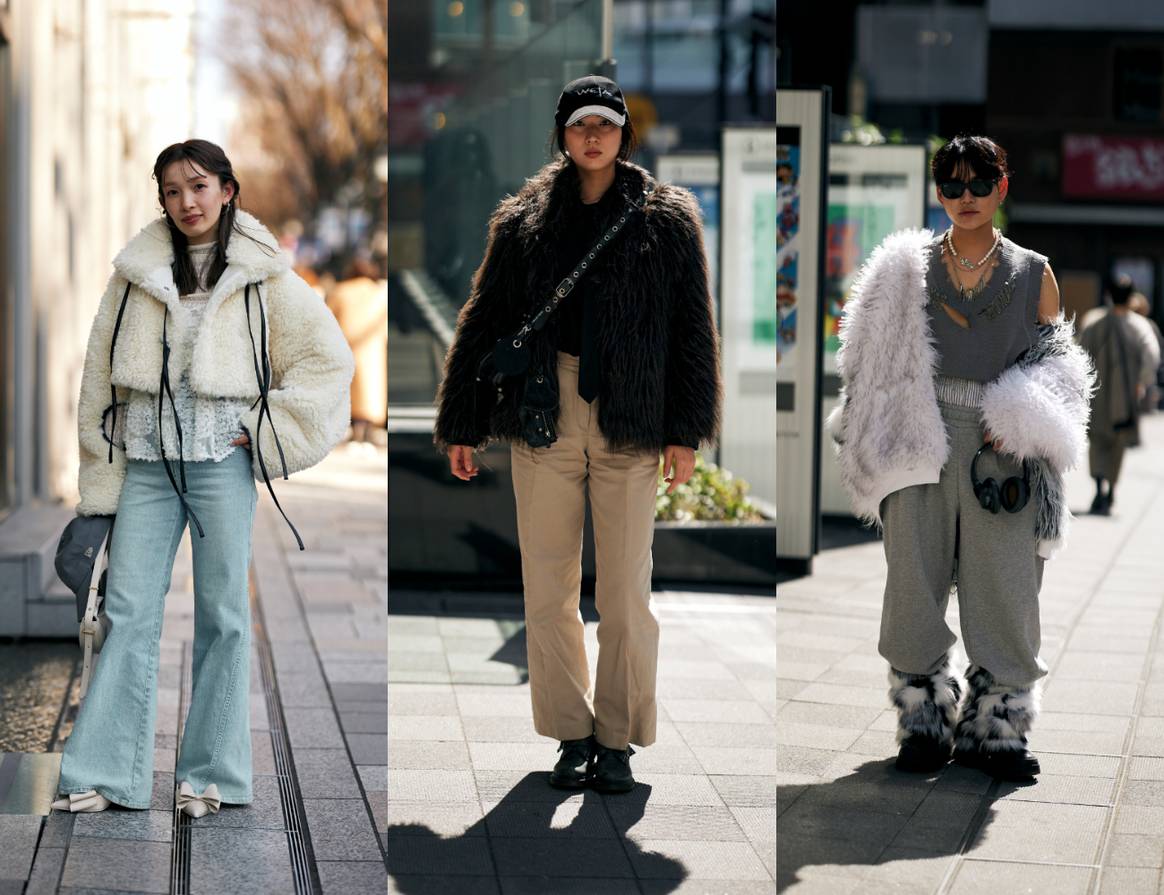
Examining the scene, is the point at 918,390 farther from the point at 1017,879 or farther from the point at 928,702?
the point at 1017,879

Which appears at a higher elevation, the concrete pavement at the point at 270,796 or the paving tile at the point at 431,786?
the paving tile at the point at 431,786

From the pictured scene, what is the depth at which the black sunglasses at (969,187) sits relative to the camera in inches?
183

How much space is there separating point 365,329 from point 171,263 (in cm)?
1218

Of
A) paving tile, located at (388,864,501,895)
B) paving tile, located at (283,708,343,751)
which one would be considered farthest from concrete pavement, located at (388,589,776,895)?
paving tile, located at (283,708,343,751)

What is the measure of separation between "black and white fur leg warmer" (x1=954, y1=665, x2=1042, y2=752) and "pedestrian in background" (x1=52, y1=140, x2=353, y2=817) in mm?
1917

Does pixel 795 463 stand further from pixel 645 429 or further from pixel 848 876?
pixel 848 876

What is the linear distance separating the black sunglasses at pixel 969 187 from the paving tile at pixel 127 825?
8.74ft

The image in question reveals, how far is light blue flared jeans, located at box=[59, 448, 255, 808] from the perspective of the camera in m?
4.65

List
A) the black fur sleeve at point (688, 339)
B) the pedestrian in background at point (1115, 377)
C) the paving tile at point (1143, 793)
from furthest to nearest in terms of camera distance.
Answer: the pedestrian in background at point (1115, 377), the paving tile at point (1143, 793), the black fur sleeve at point (688, 339)

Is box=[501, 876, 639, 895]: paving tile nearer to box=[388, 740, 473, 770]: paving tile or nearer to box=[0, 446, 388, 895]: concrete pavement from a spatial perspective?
box=[0, 446, 388, 895]: concrete pavement

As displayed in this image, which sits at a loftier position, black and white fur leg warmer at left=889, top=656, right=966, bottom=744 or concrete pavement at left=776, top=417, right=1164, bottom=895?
black and white fur leg warmer at left=889, top=656, right=966, bottom=744

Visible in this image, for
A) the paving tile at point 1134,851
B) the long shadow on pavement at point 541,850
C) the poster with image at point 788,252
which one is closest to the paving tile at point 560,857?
the long shadow on pavement at point 541,850

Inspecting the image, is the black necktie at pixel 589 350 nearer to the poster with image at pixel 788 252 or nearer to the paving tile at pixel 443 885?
the paving tile at pixel 443 885

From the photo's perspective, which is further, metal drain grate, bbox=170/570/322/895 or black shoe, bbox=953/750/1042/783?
black shoe, bbox=953/750/1042/783
